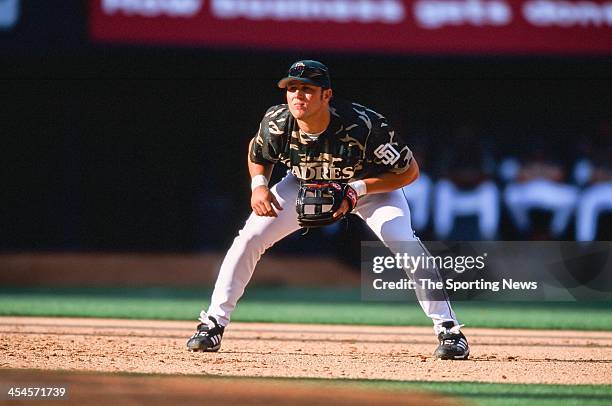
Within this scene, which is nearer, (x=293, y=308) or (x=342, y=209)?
(x=342, y=209)

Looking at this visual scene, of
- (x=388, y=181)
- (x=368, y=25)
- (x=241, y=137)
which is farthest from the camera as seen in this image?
(x=241, y=137)

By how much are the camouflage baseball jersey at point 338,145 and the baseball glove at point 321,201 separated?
131 millimetres

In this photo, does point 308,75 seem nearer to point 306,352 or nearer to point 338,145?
point 338,145

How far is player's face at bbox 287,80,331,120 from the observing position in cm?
533

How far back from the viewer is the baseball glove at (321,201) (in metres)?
5.37

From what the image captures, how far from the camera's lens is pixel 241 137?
43.1ft

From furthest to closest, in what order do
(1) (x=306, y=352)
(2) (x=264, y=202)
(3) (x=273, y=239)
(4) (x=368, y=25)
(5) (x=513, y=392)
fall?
(4) (x=368, y=25) → (1) (x=306, y=352) → (3) (x=273, y=239) → (2) (x=264, y=202) → (5) (x=513, y=392)

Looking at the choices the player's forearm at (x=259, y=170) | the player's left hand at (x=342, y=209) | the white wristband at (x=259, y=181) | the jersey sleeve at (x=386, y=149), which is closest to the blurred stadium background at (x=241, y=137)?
the player's forearm at (x=259, y=170)

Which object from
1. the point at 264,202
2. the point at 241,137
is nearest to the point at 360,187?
the point at 264,202

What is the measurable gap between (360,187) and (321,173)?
0.24 meters

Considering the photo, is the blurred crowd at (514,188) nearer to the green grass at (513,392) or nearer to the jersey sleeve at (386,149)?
the jersey sleeve at (386,149)

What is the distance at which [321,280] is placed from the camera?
→ 1245 cm

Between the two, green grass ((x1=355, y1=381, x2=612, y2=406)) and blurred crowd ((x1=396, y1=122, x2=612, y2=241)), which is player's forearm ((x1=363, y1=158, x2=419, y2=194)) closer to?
green grass ((x1=355, y1=381, x2=612, y2=406))

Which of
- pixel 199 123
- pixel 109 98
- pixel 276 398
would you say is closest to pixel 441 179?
pixel 199 123
